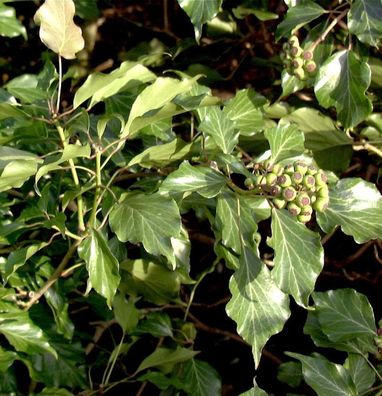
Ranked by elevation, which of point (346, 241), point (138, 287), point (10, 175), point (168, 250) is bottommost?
point (346, 241)

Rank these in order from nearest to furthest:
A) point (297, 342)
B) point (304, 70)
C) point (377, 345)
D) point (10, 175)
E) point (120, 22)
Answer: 1. point (10, 175)
2. point (377, 345)
3. point (304, 70)
4. point (297, 342)
5. point (120, 22)

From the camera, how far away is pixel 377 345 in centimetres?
148

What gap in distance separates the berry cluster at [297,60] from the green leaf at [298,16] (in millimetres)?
37

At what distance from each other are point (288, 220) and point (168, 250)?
7.9 inches

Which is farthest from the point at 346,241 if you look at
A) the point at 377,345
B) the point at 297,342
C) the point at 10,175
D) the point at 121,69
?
the point at 10,175

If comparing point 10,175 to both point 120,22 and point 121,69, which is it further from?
point 120,22

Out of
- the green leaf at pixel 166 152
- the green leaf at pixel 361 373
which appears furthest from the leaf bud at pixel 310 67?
the green leaf at pixel 361 373

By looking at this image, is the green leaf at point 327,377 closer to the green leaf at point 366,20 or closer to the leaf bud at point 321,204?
the leaf bud at point 321,204

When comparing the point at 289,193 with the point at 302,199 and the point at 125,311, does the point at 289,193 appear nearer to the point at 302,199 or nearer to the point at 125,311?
the point at 302,199

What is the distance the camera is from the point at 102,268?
4.08ft

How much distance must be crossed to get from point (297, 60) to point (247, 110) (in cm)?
15

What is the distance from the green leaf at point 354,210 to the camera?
1.27m

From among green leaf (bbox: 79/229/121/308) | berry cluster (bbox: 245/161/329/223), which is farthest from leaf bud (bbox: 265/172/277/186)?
green leaf (bbox: 79/229/121/308)

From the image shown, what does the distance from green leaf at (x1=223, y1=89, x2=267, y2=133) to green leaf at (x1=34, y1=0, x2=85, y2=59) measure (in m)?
0.35
